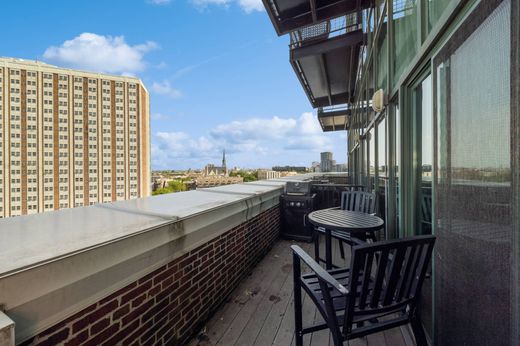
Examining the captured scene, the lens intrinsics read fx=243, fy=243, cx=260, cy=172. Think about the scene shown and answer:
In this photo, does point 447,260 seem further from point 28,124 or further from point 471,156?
point 28,124

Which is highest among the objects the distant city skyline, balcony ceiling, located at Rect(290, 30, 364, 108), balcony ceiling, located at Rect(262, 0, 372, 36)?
the distant city skyline

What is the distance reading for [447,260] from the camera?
52.2 inches

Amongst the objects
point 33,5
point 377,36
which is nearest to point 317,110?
point 377,36

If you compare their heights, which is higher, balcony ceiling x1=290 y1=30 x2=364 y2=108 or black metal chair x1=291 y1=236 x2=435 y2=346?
balcony ceiling x1=290 y1=30 x2=364 y2=108

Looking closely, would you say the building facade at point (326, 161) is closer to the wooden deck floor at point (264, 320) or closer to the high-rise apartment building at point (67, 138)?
the wooden deck floor at point (264, 320)

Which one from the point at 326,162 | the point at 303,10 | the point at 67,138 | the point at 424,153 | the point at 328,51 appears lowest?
the point at 424,153

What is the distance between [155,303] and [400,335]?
191cm

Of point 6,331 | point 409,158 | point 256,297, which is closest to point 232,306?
point 256,297

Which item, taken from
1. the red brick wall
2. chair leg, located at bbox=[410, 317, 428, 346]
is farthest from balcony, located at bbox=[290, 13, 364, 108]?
chair leg, located at bbox=[410, 317, 428, 346]

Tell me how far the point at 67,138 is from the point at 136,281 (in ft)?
220

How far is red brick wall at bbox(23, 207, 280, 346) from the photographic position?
3.88ft

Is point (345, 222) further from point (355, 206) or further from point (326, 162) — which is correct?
point (326, 162)

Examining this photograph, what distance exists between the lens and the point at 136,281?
1.47 m

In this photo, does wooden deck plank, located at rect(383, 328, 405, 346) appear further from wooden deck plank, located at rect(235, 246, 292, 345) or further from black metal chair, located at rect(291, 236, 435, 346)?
wooden deck plank, located at rect(235, 246, 292, 345)
